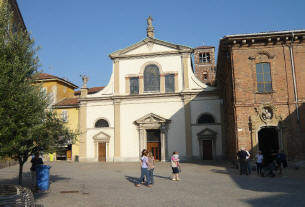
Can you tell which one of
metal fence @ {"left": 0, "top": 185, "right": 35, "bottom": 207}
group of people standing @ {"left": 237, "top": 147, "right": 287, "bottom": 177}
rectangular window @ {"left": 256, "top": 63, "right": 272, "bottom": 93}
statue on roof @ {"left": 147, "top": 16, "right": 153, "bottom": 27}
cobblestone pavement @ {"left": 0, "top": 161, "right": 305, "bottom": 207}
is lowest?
cobblestone pavement @ {"left": 0, "top": 161, "right": 305, "bottom": 207}

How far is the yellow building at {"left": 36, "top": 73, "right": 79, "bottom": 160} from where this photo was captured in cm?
2920

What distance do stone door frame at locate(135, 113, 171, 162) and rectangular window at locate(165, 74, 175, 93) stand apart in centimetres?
301

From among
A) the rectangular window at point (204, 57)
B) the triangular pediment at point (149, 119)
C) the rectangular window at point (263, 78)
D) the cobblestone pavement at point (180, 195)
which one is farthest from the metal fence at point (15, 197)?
the rectangular window at point (204, 57)

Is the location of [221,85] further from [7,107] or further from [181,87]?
[7,107]

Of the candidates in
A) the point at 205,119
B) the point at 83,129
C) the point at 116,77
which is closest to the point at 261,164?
the point at 205,119

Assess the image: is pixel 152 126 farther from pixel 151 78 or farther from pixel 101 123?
pixel 101 123

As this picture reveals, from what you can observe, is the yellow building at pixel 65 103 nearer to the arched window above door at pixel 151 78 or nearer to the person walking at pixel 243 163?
the arched window above door at pixel 151 78

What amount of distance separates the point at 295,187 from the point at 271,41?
36.3 ft

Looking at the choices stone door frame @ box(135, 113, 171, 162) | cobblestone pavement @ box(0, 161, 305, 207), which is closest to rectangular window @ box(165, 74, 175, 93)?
stone door frame @ box(135, 113, 171, 162)

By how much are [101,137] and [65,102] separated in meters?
7.02

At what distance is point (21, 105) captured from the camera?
26.4 ft

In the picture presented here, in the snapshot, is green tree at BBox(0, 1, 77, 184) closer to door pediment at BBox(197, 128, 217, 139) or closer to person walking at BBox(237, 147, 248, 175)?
person walking at BBox(237, 147, 248, 175)

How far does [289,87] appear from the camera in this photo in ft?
59.9

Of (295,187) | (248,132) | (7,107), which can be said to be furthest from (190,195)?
(248,132)
